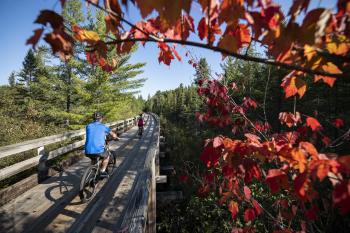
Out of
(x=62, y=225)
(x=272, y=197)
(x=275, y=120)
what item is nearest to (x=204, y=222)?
(x=272, y=197)

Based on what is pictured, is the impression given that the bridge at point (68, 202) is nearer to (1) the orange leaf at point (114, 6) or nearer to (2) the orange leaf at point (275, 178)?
(2) the orange leaf at point (275, 178)

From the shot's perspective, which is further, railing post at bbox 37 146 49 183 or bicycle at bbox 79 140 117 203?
railing post at bbox 37 146 49 183

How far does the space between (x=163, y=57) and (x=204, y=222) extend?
22.1ft

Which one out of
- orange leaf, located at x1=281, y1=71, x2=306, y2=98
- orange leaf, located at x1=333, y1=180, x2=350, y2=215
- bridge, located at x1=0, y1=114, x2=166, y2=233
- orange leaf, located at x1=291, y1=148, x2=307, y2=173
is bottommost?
bridge, located at x1=0, y1=114, x2=166, y2=233

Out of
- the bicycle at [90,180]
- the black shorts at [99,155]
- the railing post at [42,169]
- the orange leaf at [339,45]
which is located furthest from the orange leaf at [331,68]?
the railing post at [42,169]

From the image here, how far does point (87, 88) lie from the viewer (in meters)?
20.6

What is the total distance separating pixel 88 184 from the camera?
5605 millimetres

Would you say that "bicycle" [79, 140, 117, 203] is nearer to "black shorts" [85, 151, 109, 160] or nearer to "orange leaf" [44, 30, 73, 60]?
"black shorts" [85, 151, 109, 160]

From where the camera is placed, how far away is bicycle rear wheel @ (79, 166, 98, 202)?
528 centimetres

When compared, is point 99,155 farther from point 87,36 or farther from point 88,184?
point 87,36

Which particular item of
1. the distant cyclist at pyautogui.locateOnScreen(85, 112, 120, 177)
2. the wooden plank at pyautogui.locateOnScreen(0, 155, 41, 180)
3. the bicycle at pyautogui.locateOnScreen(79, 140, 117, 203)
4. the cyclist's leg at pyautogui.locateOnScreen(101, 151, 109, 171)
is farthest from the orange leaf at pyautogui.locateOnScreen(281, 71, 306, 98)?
the wooden plank at pyautogui.locateOnScreen(0, 155, 41, 180)

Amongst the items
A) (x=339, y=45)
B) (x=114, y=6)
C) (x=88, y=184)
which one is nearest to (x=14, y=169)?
(x=88, y=184)

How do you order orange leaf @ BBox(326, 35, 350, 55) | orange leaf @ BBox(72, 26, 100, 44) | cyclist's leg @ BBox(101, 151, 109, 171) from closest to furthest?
1. orange leaf @ BBox(326, 35, 350, 55)
2. orange leaf @ BBox(72, 26, 100, 44)
3. cyclist's leg @ BBox(101, 151, 109, 171)

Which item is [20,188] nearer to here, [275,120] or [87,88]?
[87,88]
